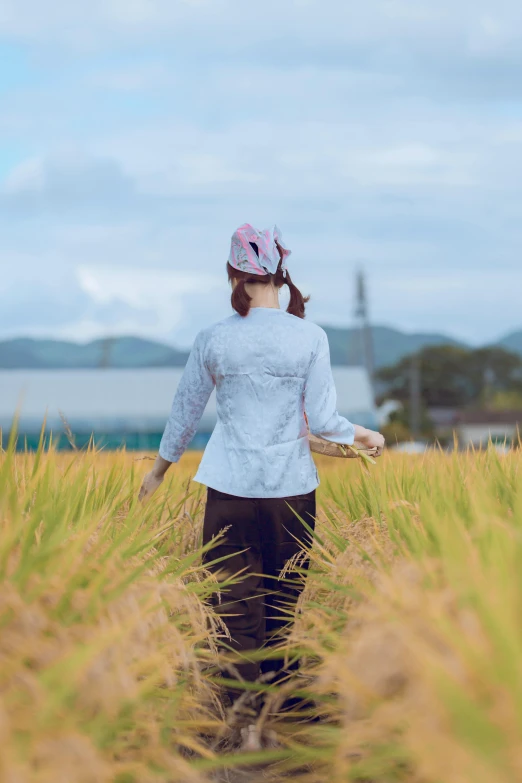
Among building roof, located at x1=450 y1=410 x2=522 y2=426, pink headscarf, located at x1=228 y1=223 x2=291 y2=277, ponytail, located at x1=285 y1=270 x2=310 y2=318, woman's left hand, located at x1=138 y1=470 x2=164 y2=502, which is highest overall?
pink headscarf, located at x1=228 y1=223 x2=291 y2=277

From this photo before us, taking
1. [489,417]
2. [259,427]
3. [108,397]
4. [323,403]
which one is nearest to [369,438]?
[323,403]

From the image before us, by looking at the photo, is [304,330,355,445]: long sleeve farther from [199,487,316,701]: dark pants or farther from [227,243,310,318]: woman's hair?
[199,487,316,701]: dark pants

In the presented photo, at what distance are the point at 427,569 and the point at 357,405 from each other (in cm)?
2650

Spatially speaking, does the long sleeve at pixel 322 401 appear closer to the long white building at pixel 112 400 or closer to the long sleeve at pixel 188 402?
the long sleeve at pixel 188 402

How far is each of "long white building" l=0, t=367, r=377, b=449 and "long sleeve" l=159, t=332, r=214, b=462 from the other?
23.1 metres

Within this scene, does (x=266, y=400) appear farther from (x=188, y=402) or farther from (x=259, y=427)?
(x=188, y=402)

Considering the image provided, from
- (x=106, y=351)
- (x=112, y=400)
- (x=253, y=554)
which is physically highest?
(x=106, y=351)

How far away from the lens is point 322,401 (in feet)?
11.8

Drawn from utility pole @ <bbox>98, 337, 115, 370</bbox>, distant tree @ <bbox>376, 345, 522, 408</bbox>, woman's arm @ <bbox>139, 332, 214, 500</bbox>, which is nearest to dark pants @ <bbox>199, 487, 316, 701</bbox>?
woman's arm @ <bbox>139, 332, 214, 500</bbox>

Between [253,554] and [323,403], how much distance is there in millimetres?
644

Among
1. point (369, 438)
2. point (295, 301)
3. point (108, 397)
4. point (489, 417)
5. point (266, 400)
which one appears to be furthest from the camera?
point (489, 417)

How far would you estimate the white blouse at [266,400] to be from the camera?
11.6 ft

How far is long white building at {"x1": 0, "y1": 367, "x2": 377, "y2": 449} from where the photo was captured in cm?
2811

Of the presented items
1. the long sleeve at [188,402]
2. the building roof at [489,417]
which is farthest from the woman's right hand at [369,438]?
Answer: the building roof at [489,417]
